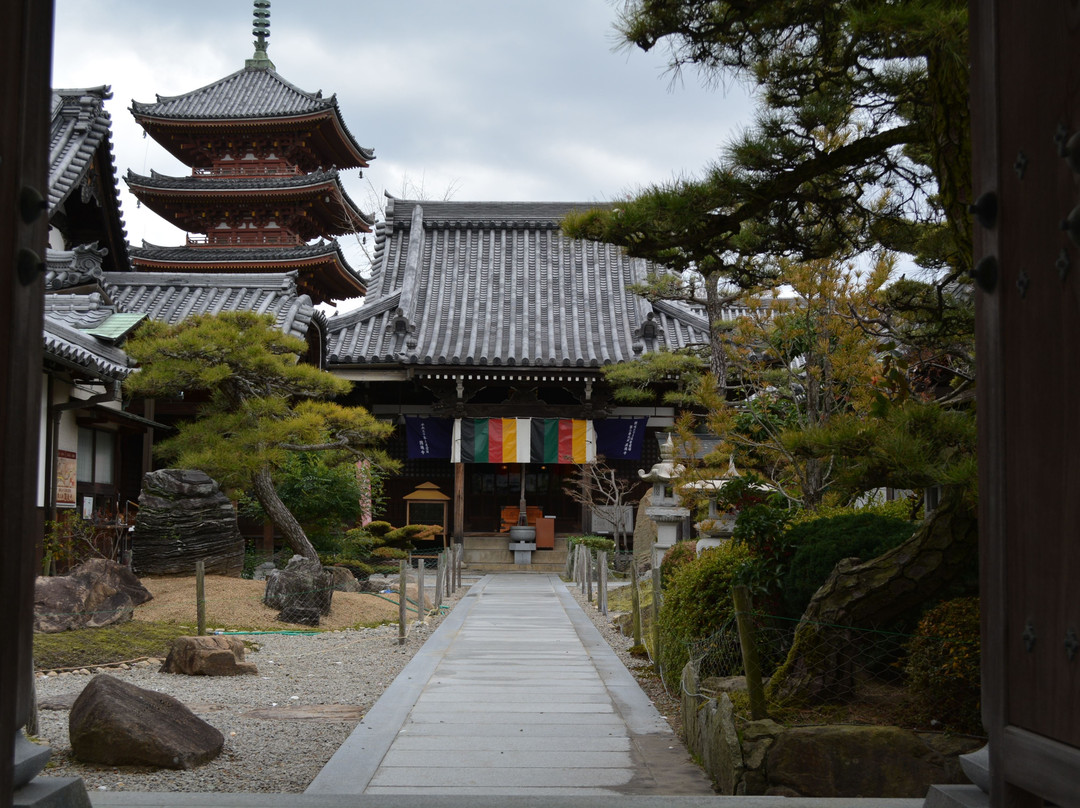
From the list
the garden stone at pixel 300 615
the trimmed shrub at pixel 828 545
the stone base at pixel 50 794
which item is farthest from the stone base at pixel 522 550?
the stone base at pixel 50 794

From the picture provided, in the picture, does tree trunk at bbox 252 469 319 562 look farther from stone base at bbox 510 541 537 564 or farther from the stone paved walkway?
stone base at bbox 510 541 537 564

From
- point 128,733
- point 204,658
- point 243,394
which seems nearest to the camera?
point 128,733

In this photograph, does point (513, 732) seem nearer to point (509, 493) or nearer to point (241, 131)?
point (509, 493)

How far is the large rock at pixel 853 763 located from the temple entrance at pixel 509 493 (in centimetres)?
1971

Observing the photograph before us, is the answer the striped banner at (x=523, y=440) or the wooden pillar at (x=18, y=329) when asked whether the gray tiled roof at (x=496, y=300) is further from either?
the wooden pillar at (x=18, y=329)

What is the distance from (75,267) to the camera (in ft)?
42.4

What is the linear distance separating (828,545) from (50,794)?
468cm

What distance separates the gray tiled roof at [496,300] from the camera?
22703 mm

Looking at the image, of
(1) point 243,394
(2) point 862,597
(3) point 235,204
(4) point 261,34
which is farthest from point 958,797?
(4) point 261,34

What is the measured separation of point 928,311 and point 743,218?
185 cm

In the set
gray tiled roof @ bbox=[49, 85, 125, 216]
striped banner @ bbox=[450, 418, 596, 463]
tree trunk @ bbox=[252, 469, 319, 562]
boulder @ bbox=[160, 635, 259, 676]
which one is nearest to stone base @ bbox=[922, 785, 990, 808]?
boulder @ bbox=[160, 635, 259, 676]

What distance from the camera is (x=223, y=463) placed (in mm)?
13625

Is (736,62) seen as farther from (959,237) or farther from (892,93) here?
(959,237)

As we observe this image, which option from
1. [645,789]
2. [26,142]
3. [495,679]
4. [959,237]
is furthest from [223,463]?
[26,142]
